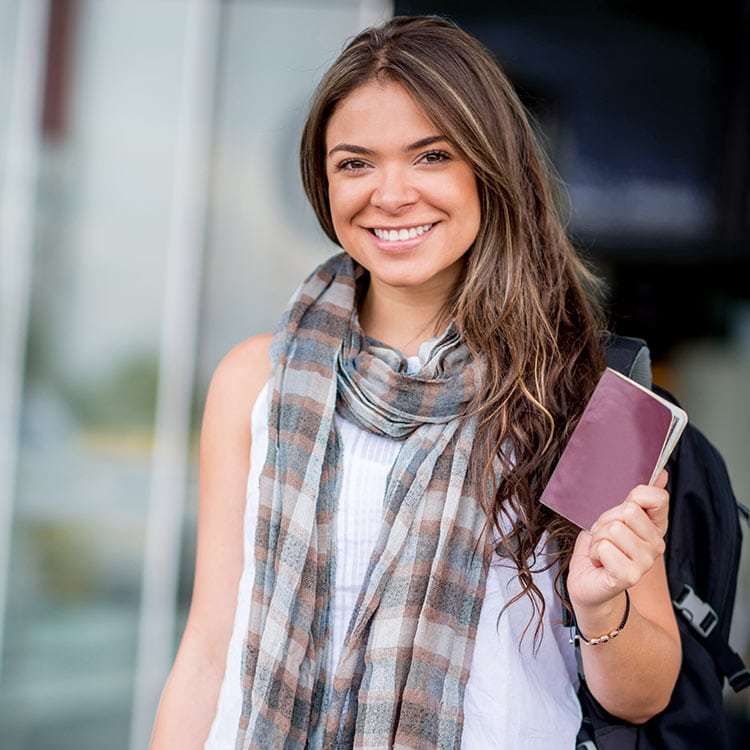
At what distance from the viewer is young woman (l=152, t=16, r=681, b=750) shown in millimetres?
1889

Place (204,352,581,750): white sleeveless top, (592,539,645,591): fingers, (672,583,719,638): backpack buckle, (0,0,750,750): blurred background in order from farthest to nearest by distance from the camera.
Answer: (0,0,750,750): blurred background
(672,583,719,638): backpack buckle
(204,352,581,750): white sleeveless top
(592,539,645,591): fingers

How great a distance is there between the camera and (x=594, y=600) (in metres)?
1.70

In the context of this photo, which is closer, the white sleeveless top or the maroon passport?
the maroon passport

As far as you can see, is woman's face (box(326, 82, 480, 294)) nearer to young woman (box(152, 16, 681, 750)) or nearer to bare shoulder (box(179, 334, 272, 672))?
young woman (box(152, 16, 681, 750))

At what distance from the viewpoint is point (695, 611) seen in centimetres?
200

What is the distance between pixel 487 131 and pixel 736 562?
0.80 meters

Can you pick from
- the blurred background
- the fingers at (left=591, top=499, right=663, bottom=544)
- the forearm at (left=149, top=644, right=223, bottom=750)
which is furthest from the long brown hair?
the blurred background

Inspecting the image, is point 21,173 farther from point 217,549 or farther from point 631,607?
point 631,607

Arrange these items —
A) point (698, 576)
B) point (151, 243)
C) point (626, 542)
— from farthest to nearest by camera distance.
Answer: point (151, 243)
point (698, 576)
point (626, 542)

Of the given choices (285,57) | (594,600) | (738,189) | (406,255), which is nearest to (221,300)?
(285,57)

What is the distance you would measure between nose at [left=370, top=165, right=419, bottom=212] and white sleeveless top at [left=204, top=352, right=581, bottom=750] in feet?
0.84

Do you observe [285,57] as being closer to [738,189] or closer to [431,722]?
[738,189]

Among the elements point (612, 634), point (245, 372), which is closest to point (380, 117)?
point (245, 372)

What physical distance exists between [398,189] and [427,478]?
0.44 meters
